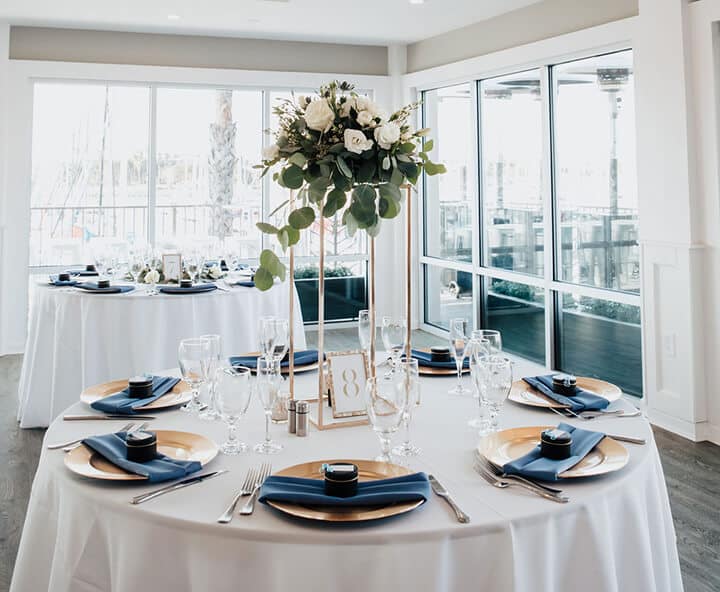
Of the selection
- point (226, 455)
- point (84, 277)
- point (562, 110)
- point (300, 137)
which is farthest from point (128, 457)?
point (562, 110)

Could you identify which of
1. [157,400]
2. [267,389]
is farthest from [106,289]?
[267,389]

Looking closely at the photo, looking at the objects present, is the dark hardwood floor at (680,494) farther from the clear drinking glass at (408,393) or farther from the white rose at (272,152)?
the white rose at (272,152)

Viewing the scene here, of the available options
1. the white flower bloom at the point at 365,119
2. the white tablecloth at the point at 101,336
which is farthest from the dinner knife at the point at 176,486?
the white tablecloth at the point at 101,336

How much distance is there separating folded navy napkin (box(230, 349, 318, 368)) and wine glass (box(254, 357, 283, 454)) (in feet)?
2.06

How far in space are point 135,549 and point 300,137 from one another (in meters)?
0.98

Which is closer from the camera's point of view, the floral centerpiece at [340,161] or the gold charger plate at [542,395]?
the floral centerpiece at [340,161]

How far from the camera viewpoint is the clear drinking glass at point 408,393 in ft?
4.57

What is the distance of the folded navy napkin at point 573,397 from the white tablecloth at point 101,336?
229cm

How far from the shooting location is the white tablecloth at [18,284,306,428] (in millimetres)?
3705

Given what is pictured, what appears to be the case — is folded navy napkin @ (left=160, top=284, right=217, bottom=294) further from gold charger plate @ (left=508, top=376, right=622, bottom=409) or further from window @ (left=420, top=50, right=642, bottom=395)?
window @ (left=420, top=50, right=642, bottom=395)

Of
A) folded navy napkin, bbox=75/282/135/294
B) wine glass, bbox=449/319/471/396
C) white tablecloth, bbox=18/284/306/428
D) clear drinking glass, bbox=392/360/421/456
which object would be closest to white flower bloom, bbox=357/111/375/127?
clear drinking glass, bbox=392/360/421/456

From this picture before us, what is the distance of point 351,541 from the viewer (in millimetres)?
1123

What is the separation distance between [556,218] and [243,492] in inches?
169

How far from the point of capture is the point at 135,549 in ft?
3.98
